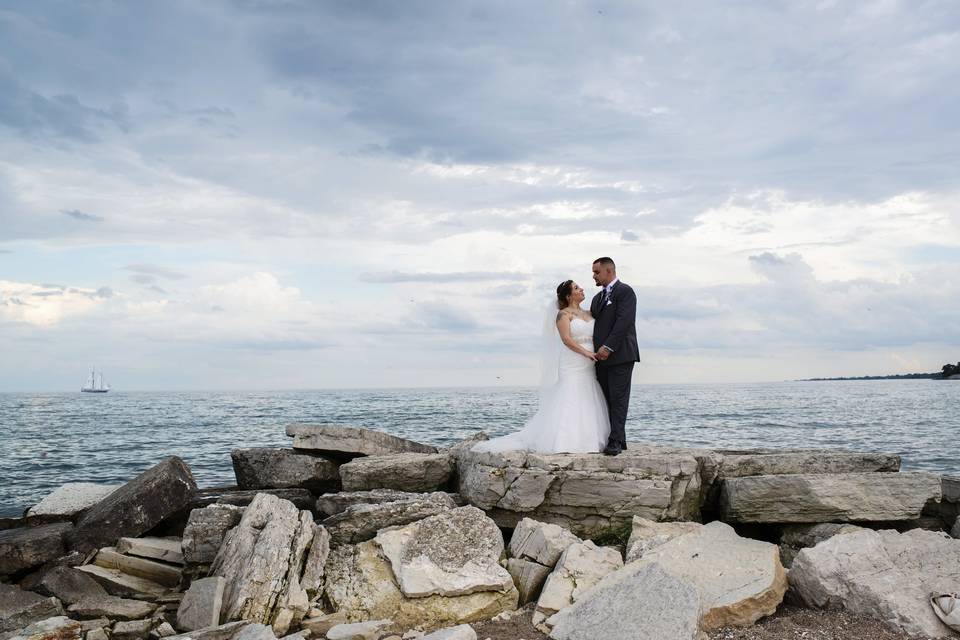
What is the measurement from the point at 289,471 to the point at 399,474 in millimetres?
2170

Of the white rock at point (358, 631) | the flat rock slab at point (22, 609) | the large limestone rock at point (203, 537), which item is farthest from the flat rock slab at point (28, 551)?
the white rock at point (358, 631)

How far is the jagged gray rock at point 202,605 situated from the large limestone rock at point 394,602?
44.8 inches

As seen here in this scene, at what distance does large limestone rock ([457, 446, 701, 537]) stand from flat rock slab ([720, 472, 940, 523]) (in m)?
0.76

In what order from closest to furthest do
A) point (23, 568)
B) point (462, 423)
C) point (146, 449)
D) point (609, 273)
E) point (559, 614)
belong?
point (559, 614)
point (23, 568)
point (609, 273)
point (146, 449)
point (462, 423)

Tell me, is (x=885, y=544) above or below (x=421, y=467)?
below

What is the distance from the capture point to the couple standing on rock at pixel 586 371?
399 inches

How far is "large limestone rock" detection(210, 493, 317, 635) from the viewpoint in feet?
23.5

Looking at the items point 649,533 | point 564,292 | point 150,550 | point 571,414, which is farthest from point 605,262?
point 150,550

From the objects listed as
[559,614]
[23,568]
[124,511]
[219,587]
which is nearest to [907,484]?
[559,614]

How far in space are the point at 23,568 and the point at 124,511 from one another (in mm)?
1355

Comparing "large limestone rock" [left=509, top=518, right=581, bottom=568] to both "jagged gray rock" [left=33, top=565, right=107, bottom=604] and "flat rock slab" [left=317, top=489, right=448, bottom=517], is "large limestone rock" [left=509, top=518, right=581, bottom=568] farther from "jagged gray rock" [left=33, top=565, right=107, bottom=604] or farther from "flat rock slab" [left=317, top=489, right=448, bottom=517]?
"jagged gray rock" [left=33, top=565, right=107, bottom=604]

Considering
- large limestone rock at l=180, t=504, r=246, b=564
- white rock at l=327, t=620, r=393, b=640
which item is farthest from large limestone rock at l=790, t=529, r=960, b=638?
large limestone rock at l=180, t=504, r=246, b=564

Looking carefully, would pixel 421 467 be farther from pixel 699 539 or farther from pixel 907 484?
pixel 907 484

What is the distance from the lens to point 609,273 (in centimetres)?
1044
